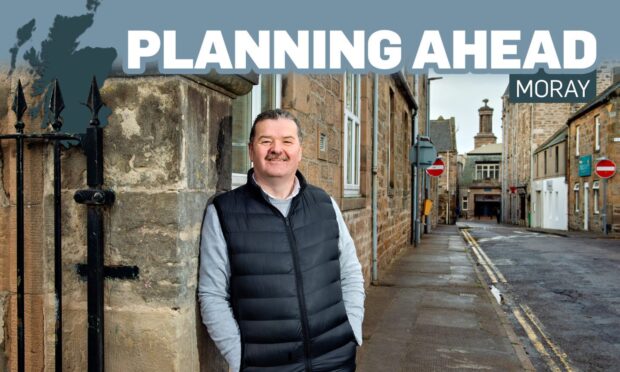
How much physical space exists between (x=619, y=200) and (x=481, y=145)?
49910 mm

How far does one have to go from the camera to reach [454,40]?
12.9 ft

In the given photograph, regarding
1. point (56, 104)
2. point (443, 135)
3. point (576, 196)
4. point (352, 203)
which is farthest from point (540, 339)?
point (443, 135)

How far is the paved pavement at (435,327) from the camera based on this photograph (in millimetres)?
5023

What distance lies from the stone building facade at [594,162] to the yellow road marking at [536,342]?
56.7 feet

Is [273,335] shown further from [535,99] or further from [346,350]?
[535,99]

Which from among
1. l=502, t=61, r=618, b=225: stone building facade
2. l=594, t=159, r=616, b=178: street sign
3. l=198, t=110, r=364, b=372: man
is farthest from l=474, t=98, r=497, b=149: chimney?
l=198, t=110, r=364, b=372: man

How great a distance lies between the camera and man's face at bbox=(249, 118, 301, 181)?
2420mm

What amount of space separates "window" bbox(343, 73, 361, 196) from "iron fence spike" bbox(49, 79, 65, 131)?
206 inches

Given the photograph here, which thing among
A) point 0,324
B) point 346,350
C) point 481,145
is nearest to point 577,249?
point 346,350

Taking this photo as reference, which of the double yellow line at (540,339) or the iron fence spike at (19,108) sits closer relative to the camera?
the iron fence spike at (19,108)

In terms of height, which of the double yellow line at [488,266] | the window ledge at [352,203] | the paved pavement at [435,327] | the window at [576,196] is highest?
the window ledge at [352,203]

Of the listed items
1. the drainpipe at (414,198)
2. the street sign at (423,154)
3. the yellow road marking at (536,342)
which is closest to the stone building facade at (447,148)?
the drainpipe at (414,198)

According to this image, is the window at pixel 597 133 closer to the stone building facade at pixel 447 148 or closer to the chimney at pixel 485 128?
the stone building facade at pixel 447 148

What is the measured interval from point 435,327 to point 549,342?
1322 mm
